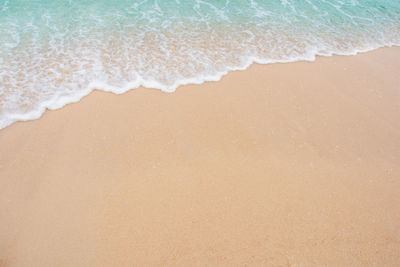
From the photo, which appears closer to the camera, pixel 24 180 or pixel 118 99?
pixel 24 180

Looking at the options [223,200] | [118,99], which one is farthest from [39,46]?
[223,200]

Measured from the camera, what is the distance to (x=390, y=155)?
11.8 feet

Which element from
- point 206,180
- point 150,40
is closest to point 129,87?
point 150,40

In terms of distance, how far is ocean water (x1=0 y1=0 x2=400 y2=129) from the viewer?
15.3 ft

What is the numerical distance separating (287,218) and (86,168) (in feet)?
8.96

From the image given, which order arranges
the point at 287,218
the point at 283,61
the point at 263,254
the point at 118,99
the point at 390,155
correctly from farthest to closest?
the point at 283,61 < the point at 118,99 < the point at 390,155 < the point at 287,218 < the point at 263,254

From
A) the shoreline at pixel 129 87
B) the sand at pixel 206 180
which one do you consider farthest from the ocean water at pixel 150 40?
the sand at pixel 206 180

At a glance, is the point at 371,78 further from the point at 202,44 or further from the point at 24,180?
the point at 24,180

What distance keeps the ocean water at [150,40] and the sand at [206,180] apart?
23.0 inches

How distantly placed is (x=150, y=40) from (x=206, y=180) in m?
4.67

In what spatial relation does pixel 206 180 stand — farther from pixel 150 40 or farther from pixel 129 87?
pixel 150 40

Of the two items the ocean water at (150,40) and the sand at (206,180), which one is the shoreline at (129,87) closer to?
the ocean water at (150,40)

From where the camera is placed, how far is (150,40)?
245 inches

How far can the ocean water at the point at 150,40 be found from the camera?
4.67 metres
